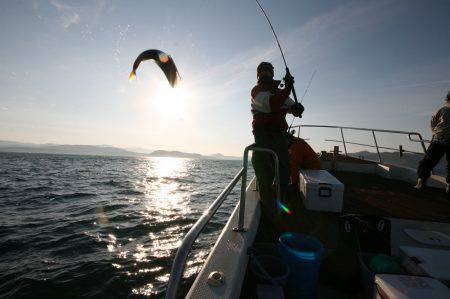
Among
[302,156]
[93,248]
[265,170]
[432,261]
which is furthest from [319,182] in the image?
[93,248]

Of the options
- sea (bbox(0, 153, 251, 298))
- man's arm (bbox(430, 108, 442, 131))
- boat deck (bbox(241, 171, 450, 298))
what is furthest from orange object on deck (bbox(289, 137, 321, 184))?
sea (bbox(0, 153, 251, 298))

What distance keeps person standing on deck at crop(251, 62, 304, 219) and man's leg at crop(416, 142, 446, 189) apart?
4.60m

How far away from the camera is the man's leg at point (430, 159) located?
5797 mm

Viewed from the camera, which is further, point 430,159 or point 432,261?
point 430,159

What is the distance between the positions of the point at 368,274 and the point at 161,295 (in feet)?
11.9

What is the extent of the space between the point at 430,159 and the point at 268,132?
5.03 meters

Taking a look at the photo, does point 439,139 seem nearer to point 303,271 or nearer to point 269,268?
point 303,271

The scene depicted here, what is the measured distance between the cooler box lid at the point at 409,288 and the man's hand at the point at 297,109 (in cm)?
234

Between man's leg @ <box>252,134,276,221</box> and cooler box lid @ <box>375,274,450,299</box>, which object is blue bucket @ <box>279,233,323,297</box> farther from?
man's leg @ <box>252,134,276,221</box>

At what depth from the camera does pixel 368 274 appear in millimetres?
2297

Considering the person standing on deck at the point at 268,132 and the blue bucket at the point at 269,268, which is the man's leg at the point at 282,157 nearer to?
the person standing on deck at the point at 268,132

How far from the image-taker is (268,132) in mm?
3619

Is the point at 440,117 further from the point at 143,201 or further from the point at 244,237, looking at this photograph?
the point at 143,201

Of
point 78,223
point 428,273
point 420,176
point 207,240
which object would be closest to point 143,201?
point 78,223
